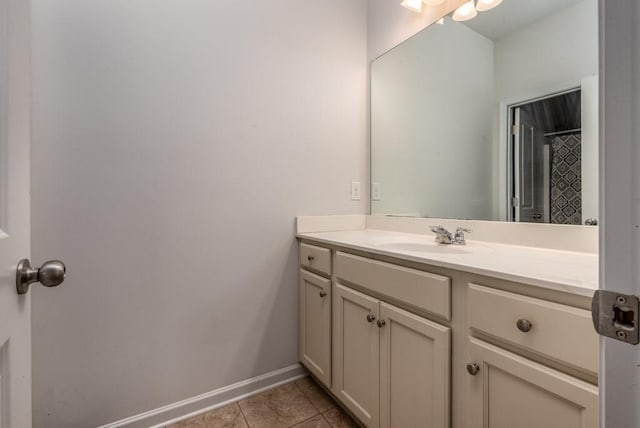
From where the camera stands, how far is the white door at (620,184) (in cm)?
32

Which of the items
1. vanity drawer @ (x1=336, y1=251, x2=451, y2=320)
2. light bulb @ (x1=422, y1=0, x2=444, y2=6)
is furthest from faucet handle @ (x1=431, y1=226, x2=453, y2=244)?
light bulb @ (x1=422, y1=0, x2=444, y2=6)

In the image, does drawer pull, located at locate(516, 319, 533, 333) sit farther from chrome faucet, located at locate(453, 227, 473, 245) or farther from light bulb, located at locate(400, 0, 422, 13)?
light bulb, located at locate(400, 0, 422, 13)

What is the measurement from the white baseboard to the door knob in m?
1.08

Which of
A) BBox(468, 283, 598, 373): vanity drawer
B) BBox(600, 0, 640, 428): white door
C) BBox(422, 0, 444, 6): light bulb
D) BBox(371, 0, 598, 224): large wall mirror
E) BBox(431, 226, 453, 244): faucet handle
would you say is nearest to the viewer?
BBox(600, 0, 640, 428): white door

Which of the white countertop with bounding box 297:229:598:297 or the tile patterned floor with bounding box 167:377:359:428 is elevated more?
the white countertop with bounding box 297:229:598:297

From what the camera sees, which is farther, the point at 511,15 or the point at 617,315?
the point at 511,15

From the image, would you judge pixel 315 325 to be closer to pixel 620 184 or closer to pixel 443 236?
pixel 443 236

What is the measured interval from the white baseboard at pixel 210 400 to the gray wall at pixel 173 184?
0.11ft

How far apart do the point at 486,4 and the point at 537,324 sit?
1.38 metres

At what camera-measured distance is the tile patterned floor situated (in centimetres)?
133

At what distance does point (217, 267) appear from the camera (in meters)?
1.46

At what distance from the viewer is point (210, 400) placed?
144 cm

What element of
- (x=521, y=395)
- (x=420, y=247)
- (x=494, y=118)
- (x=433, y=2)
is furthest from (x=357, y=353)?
(x=433, y=2)

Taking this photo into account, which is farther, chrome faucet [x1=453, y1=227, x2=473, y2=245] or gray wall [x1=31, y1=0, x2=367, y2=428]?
chrome faucet [x1=453, y1=227, x2=473, y2=245]
